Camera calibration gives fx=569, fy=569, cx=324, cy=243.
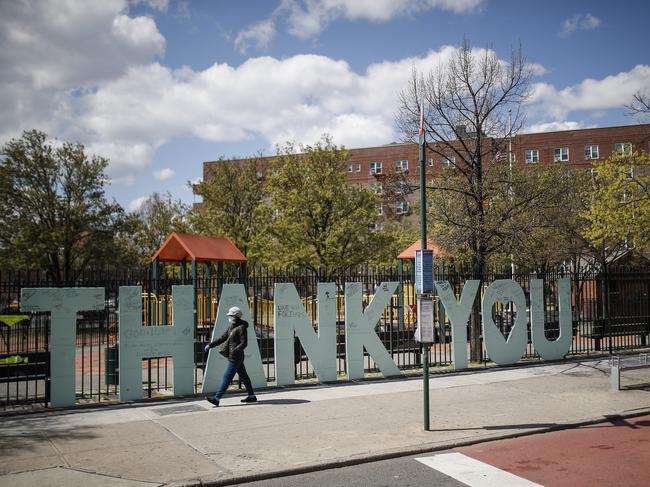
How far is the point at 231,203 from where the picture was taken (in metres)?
40.2

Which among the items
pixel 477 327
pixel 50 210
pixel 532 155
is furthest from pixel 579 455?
pixel 532 155

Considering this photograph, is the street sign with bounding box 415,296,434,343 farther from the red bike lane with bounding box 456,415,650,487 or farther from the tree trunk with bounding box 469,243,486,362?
the tree trunk with bounding box 469,243,486,362

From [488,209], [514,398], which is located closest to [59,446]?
[514,398]

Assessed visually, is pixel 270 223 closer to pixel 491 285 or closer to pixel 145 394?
pixel 491 285

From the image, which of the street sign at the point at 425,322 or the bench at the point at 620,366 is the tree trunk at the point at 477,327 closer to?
the bench at the point at 620,366

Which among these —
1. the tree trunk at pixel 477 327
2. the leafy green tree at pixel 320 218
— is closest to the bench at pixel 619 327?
the tree trunk at pixel 477 327

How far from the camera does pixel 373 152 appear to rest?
240 ft

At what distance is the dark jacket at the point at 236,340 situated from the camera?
35.6 ft

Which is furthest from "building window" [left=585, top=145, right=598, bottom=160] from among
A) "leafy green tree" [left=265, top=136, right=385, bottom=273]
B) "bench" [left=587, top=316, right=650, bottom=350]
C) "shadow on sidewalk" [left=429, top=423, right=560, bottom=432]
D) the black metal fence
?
"shadow on sidewalk" [left=429, top=423, right=560, bottom=432]

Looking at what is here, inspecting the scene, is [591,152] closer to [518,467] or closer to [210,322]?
[210,322]

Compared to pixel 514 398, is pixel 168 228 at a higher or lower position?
higher

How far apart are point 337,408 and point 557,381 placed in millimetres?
5830

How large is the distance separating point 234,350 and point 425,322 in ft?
12.5

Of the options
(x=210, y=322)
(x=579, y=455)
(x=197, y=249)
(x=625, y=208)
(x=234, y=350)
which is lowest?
(x=579, y=455)
